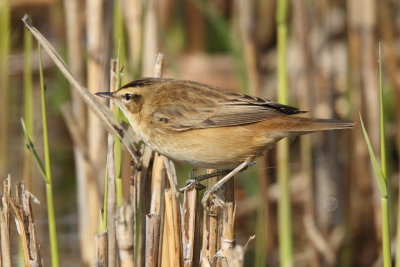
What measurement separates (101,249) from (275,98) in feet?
11.5

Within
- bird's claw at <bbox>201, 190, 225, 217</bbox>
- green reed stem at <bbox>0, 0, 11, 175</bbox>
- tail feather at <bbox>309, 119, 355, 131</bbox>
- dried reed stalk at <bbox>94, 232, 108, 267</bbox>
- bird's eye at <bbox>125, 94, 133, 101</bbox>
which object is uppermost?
green reed stem at <bbox>0, 0, 11, 175</bbox>

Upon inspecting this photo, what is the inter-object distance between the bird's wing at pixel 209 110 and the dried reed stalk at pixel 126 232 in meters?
0.84

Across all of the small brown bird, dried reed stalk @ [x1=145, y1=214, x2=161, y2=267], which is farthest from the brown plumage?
dried reed stalk @ [x1=145, y1=214, x2=161, y2=267]

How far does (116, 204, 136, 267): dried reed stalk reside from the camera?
2.03 m

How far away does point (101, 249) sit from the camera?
7.61 feet

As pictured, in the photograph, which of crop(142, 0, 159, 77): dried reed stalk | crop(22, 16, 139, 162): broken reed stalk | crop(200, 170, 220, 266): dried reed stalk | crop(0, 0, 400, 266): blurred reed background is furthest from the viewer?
crop(142, 0, 159, 77): dried reed stalk

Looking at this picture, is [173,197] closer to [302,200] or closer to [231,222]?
[231,222]

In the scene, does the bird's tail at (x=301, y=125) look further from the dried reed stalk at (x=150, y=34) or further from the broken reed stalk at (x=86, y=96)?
the dried reed stalk at (x=150, y=34)

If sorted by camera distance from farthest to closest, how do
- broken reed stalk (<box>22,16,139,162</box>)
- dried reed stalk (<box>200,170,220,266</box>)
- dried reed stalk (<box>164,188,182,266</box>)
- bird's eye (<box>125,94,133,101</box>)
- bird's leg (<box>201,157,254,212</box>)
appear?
bird's eye (<box>125,94,133,101</box>)
bird's leg (<box>201,157,254,212</box>)
dried reed stalk (<box>200,170,220,266</box>)
dried reed stalk (<box>164,188,182,266</box>)
broken reed stalk (<box>22,16,139,162</box>)

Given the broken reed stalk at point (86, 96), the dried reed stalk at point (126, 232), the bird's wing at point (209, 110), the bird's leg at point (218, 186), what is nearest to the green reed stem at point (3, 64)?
the bird's wing at point (209, 110)

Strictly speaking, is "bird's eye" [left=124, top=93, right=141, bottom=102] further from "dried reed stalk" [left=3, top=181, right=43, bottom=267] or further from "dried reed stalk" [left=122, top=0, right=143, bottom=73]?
"dried reed stalk" [left=122, top=0, right=143, bottom=73]

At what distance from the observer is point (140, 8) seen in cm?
396

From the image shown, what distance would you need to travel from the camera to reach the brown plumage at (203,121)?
9.21ft

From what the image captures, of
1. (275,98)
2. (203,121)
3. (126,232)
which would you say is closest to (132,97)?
(203,121)
